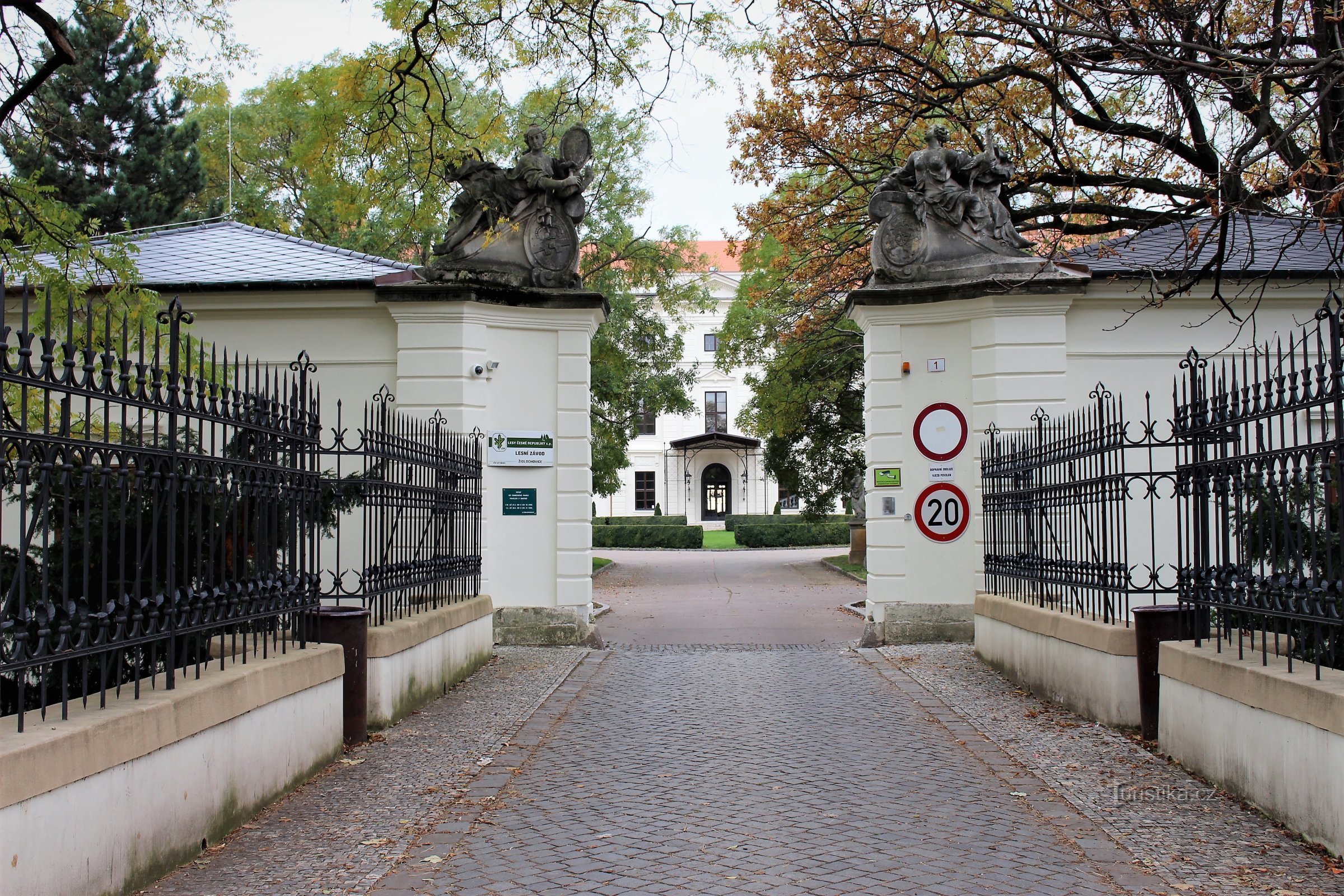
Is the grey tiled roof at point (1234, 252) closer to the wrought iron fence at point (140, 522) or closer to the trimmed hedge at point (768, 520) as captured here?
the wrought iron fence at point (140, 522)

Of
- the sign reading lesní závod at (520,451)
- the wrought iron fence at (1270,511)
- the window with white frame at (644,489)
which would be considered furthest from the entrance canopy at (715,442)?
the wrought iron fence at (1270,511)

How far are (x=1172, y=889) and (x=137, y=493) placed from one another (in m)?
4.54

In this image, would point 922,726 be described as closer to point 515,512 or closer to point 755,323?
point 515,512

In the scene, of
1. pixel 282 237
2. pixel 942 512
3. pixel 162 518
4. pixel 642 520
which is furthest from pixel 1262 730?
pixel 642 520

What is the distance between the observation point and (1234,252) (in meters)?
14.0

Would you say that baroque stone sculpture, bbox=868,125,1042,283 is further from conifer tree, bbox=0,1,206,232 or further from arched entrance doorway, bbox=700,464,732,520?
arched entrance doorway, bbox=700,464,732,520

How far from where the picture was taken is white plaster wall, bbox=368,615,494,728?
7.99 m

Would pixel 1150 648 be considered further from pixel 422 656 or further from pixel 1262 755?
pixel 422 656

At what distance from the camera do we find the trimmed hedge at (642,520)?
170ft

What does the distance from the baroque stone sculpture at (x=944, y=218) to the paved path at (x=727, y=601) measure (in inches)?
187

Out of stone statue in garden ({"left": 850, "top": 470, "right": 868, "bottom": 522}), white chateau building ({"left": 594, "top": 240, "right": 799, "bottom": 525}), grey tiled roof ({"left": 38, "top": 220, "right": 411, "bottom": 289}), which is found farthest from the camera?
white chateau building ({"left": 594, "top": 240, "right": 799, "bottom": 525})

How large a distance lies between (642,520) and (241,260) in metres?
42.4

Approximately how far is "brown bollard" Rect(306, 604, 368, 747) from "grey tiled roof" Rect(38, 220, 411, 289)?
6757 millimetres

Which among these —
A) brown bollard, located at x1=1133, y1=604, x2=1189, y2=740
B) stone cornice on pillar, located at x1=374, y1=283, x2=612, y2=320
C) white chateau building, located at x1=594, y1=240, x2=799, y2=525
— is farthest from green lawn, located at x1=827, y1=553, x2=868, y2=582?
white chateau building, located at x1=594, y1=240, x2=799, y2=525
